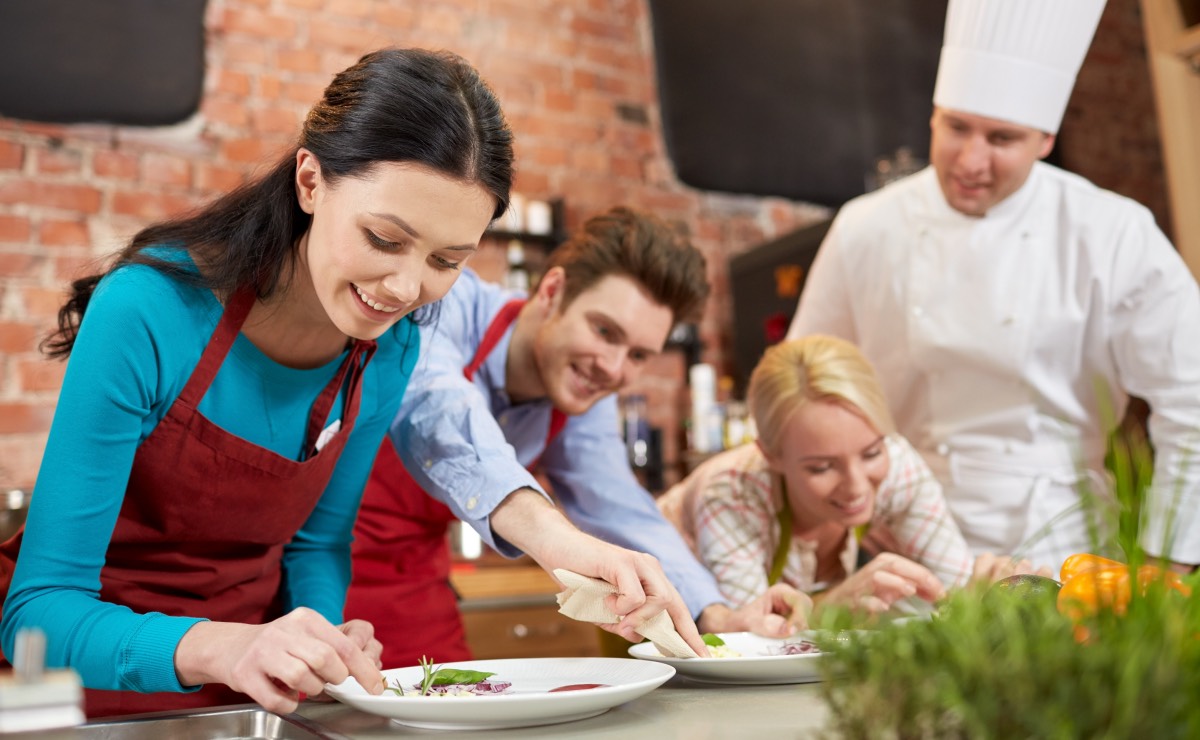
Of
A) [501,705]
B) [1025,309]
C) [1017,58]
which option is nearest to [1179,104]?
[1017,58]

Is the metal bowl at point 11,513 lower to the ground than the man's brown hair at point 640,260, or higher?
lower

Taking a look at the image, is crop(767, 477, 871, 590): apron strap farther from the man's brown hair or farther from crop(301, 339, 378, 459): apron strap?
crop(301, 339, 378, 459): apron strap

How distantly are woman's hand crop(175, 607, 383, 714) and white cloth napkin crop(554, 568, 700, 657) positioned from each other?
222 mm

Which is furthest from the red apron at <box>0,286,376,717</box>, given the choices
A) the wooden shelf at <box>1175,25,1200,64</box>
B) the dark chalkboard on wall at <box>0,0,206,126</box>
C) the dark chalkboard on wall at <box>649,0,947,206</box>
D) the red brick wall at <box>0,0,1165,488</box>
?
the dark chalkboard on wall at <box>649,0,947,206</box>

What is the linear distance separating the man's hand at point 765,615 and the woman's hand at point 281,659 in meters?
0.55

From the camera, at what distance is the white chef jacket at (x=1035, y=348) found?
188 cm

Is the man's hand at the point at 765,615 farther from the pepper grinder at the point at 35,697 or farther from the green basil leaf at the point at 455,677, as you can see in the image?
the pepper grinder at the point at 35,697

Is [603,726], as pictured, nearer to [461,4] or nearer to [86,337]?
[86,337]

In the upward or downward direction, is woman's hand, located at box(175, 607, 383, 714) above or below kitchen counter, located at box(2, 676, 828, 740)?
above

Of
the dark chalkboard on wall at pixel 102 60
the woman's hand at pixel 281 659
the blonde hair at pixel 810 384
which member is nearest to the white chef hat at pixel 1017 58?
the blonde hair at pixel 810 384

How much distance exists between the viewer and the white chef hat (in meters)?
1.91

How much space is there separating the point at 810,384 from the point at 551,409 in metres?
0.42

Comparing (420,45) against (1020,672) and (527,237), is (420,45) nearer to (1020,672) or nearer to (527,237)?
(527,237)

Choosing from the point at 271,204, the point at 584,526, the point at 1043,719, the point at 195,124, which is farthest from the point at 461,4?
the point at 1043,719
